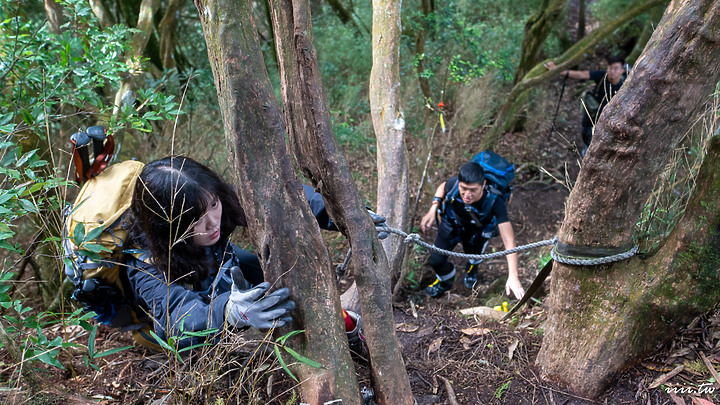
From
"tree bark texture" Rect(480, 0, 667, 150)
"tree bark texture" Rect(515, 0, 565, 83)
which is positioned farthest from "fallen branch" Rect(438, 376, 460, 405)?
"tree bark texture" Rect(515, 0, 565, 83)

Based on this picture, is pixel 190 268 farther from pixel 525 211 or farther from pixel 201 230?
pixel 525 211

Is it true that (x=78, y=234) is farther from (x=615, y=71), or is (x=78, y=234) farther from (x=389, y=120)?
(x=615, y=71)

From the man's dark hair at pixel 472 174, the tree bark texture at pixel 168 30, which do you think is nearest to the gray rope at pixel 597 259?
the man's dark hair at pixel 472 174

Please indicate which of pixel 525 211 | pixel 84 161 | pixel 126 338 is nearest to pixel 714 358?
pixel 84 161

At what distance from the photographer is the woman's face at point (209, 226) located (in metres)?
2.28

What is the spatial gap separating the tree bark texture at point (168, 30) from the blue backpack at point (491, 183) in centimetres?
474

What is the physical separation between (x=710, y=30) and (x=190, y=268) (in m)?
2.49

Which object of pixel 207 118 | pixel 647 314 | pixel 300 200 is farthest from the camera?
pixel 207 118

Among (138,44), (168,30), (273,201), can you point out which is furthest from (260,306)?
(168,30)

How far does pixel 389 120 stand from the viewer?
3.69 meters

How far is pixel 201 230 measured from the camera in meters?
2.30

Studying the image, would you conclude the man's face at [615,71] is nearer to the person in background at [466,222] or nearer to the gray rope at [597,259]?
the person in background at [466,222]

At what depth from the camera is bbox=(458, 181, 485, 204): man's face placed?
4.11 metres

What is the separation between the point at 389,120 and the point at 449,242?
1.73 m
